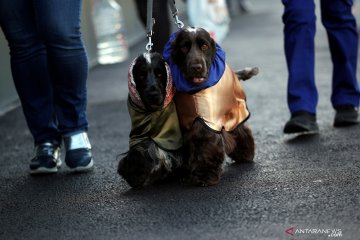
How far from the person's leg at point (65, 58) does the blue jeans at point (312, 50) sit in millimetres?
1431

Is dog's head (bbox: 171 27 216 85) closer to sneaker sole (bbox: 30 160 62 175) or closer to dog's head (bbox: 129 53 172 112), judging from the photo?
dog's head (bbox: 129 53 172 112)

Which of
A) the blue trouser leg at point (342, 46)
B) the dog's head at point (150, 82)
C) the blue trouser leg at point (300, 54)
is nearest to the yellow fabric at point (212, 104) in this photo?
the dog's head at point (150, 82)

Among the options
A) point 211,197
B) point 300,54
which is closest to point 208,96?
point 211,197

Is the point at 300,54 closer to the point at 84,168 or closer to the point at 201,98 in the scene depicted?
the point at 201,98

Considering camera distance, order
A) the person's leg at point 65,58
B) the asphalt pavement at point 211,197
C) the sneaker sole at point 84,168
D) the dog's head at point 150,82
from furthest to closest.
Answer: the sneaker sole at point 84,168, the person's leg at point 65,58, the dog's head at point 150,82, the asphalt pavement at point 211,197

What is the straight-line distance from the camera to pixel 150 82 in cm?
408

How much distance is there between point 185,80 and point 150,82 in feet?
0.69

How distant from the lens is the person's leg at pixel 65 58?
459 centimetres

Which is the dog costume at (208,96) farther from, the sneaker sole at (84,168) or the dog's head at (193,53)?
the sneaker sole at (84,168)

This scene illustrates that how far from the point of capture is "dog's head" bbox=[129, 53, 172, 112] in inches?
161

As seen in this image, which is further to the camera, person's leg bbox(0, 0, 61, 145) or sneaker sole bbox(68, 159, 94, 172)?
sneaker sole bbox(68, 159, 94, 172)

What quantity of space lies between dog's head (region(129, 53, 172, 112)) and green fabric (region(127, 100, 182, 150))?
0.18ft

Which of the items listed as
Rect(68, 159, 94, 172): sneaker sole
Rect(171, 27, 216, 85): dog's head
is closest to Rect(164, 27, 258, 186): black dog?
Rect(171, 27, 216, 85): dog's head

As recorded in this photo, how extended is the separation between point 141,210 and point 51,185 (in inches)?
35.1
